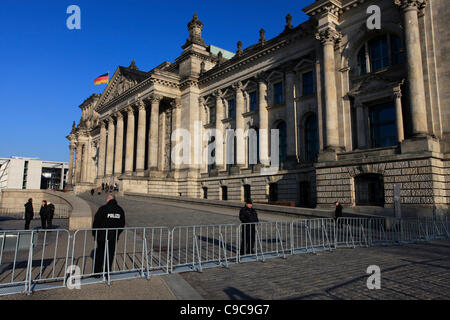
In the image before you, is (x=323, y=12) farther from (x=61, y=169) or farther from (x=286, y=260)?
(x=61, y=169)

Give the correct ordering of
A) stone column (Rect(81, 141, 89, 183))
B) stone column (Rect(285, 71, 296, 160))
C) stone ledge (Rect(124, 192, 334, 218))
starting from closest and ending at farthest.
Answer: stone ledge (Rect(124, 192, 334, 218))
stone column (Rect(285, 71, 296, 160))
stone column (Rect(81, 141, 89, 183))

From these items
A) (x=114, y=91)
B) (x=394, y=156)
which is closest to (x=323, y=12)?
(x=394, y=156)

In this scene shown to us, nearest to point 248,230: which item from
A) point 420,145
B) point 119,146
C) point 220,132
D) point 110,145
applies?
point 420,145

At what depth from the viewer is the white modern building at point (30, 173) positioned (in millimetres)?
106625

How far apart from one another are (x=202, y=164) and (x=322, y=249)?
31300mm

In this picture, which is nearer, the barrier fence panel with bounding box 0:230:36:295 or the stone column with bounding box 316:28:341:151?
the barrier fence panel with bounding box 0:230:36:295

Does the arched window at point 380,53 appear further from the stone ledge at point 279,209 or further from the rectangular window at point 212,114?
the rectangular window at point 212,114

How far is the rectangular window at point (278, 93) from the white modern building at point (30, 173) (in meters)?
94.2

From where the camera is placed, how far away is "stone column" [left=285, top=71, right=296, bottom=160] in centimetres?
3042

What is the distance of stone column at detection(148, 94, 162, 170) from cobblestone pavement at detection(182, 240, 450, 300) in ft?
117

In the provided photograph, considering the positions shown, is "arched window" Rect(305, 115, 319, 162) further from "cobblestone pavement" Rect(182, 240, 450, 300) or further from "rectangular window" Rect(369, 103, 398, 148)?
"cobblestone pavement" Rect(182, 240, 450, 300)

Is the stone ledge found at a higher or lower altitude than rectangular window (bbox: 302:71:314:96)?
lower

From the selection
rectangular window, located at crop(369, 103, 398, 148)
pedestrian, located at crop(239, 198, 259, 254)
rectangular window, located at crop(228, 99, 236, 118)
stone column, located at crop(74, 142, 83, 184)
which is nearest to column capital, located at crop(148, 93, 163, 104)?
rectangular window, located at crop(228, 99, 236, 118)
